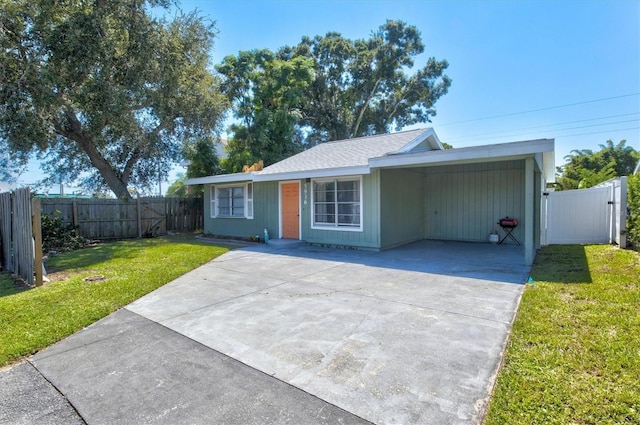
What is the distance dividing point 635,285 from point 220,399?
6.05m

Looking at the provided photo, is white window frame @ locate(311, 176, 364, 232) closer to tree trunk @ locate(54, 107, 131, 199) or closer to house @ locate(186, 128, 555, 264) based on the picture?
house @ locate(186, 128, 555, 264)

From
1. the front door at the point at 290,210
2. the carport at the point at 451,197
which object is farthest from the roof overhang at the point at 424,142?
the front door at the point at 290,210

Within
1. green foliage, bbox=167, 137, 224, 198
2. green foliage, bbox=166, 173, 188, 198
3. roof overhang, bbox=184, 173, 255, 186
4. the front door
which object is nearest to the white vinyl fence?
the front door

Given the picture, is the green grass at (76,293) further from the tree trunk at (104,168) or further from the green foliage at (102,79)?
the tree trunk at (104,168)

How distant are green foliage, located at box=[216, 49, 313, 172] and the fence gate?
13.9m

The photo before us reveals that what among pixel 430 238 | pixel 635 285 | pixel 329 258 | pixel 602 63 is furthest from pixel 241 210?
pixel 602 63

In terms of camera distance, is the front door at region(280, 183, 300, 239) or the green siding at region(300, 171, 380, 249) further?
the front door at region(280, 183, 300, 239)

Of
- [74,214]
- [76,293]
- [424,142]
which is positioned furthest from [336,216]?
[74,214]

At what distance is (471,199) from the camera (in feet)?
37.9

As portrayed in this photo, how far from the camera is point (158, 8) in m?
13.5

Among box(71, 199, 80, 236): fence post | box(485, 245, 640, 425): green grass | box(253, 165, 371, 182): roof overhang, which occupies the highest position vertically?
box(253, 165, 371, 182): roof overhang

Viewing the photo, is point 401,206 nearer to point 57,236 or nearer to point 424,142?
point 424,142

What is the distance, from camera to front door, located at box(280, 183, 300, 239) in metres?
11.3

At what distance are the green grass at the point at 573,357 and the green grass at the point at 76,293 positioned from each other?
4566mm
